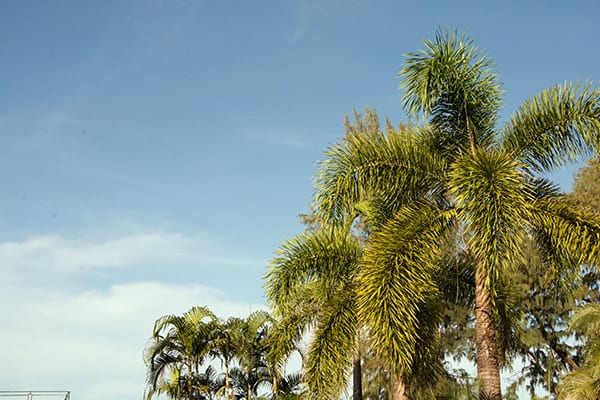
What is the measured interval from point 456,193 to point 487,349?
3.04 m

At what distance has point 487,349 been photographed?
39.1 feet

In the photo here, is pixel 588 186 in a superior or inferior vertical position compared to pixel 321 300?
superior

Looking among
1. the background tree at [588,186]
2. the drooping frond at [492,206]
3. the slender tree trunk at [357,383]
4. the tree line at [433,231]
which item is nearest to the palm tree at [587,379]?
the tree line at [433,231]

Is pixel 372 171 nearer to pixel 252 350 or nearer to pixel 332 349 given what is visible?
pixel 332 349

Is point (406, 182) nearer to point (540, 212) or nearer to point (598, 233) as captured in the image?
point (540, 212)

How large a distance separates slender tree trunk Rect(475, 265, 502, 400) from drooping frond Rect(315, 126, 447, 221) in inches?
77.9

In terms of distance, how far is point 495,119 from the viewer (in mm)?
13164

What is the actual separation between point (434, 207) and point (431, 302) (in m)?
2.22

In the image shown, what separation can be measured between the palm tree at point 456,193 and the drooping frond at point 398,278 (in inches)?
0.7

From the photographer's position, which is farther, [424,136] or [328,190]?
[424,136]

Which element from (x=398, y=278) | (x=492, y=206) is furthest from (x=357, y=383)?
(x=492, y=206)

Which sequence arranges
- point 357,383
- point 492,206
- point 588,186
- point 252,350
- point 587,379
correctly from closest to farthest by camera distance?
1. point 492,206
2. point 587,379
3. point 252,350
4. point 357,383
5. point 588,186

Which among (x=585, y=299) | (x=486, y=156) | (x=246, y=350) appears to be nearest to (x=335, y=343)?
(x=486, y=156)

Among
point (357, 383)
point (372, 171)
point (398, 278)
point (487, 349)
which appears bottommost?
point (487, 349)
